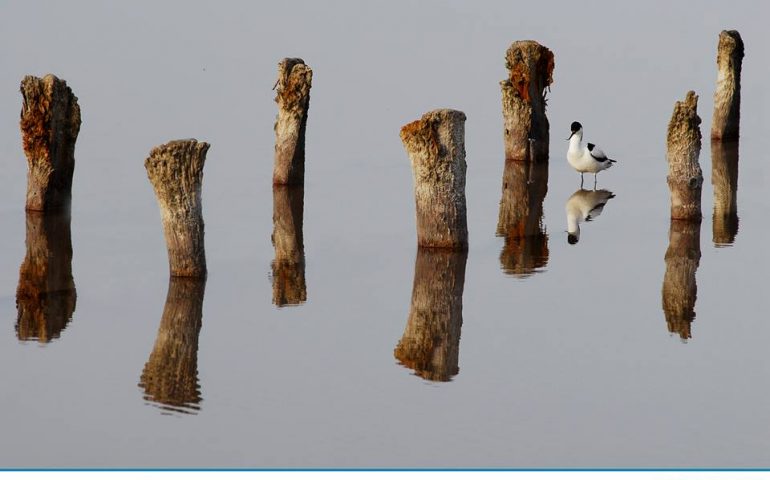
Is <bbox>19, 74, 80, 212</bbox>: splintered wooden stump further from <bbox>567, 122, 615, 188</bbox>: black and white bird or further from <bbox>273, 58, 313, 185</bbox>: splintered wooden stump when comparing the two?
<bbox>567, 122, 615, 188</bbox>: black and white bird

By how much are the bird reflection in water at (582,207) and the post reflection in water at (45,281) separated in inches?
253

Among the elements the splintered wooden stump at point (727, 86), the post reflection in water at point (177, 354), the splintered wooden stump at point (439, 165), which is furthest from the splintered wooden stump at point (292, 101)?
the splintered wooden stump at point (727, 86)

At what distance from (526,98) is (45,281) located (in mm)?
10488

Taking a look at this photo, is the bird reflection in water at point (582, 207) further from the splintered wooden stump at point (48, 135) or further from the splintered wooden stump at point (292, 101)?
the splintered wooden stump at point (48, 135)

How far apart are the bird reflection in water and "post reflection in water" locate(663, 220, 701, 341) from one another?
4.18 feet

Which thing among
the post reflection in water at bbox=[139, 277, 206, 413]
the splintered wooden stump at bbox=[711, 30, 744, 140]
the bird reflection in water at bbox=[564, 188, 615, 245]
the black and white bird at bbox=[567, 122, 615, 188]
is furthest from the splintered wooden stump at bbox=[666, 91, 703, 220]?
the splintered wooden stump at bbox=[711, 30, 744, 140]

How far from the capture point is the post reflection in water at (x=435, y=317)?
14023mm

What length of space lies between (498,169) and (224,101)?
9.39 meters

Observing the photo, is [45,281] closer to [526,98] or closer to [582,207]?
[582,207]

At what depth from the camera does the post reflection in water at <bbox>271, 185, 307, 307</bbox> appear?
16.8 metres

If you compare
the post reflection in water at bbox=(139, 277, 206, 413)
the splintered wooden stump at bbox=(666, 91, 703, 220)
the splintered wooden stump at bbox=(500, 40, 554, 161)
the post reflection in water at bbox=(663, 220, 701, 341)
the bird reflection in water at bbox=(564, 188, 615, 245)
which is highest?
the splintered wooden stump at bbox=(500, 40, 554, 161)

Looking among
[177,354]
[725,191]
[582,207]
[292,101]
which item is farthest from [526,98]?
[177,354]

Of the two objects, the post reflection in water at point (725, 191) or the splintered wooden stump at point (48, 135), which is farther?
the post reflection in water at point (725, 191)

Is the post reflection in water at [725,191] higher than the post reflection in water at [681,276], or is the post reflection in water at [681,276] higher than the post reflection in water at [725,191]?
the post reflection in water at [725,191]
